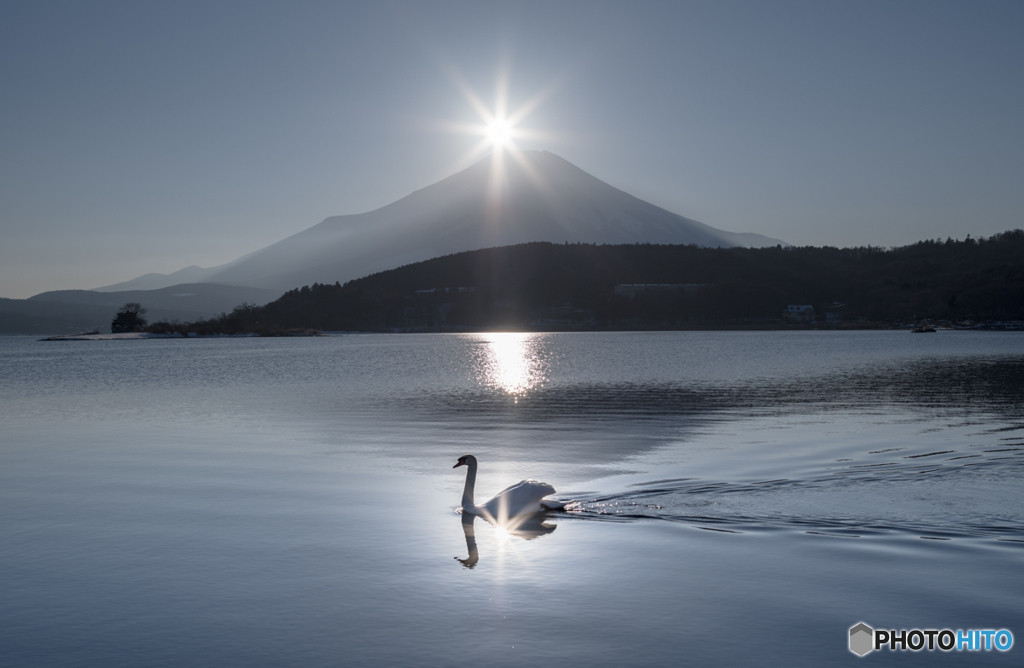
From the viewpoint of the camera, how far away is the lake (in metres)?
8.27

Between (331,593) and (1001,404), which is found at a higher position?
(1001,404)

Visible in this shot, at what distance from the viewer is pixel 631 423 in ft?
87.7

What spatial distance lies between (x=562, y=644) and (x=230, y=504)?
901cm

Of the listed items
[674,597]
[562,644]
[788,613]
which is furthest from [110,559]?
[788,613]

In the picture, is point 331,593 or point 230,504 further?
point 230,504

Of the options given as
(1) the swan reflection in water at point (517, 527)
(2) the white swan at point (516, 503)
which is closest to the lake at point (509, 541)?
(1) the swan reflection in water at point (517, 527)

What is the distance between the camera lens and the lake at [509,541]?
27.1 feet

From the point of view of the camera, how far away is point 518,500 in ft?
44.1

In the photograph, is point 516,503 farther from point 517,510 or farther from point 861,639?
point 861,639

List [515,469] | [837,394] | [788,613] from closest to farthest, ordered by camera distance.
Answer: [788,613] → [515,469] → [837,394]

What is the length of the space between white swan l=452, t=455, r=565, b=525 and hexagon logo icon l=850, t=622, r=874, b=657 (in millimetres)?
6093

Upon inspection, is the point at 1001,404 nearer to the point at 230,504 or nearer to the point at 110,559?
the point at 230,504

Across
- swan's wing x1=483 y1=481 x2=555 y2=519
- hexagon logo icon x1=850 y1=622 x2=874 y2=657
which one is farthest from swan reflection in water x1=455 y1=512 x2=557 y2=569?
hexagon logo icon x1=850 y1=622 x2=874 y2=657

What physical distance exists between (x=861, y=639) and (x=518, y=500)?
6421 mm
